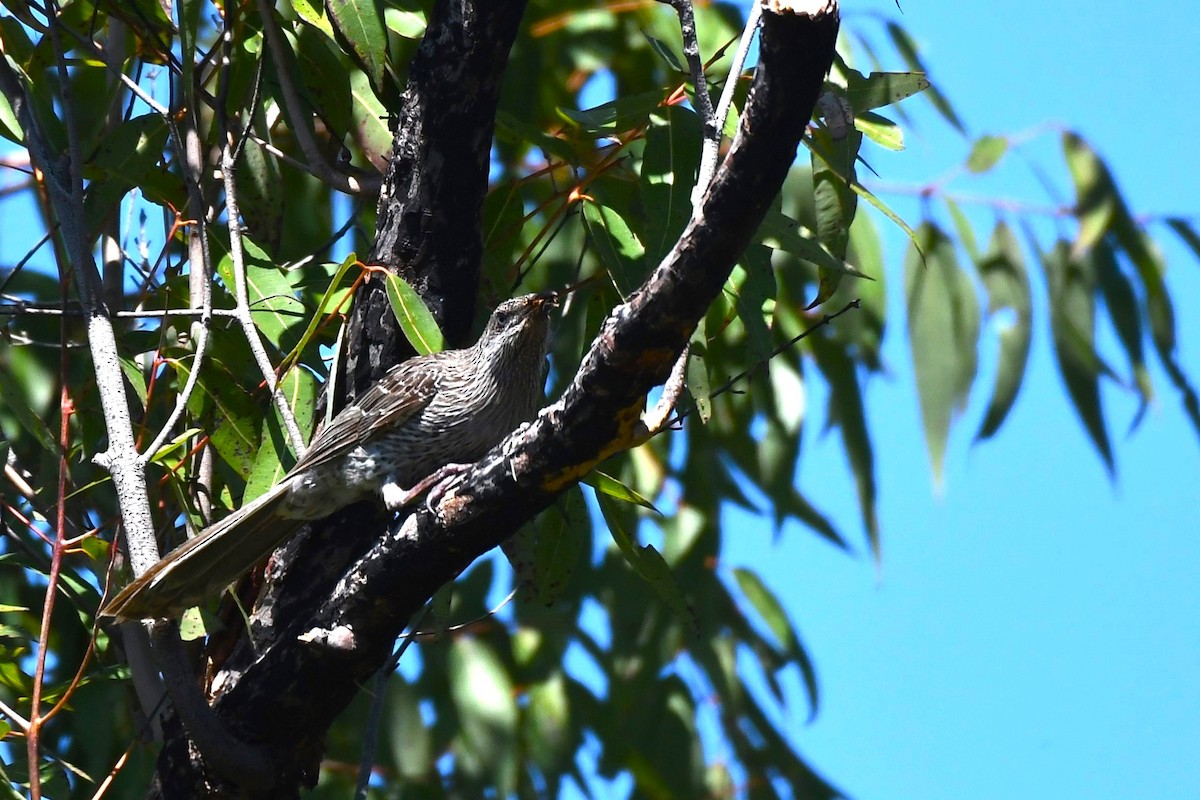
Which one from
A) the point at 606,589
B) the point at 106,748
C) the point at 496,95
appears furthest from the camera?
the point at 606,589

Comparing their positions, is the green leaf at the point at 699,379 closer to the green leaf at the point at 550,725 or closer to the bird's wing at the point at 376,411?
the bird's wing at the point at 376,411

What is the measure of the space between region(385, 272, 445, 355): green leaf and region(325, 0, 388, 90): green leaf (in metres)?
→ 0.36

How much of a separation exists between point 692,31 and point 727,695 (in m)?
2.91

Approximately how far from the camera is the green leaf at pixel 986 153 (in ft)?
13.6

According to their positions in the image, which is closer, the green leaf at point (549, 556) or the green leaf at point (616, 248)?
the green leaf at point (616, 248)

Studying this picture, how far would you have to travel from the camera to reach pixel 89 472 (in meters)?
3.10

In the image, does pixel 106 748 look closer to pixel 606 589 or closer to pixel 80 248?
pixel 80 248

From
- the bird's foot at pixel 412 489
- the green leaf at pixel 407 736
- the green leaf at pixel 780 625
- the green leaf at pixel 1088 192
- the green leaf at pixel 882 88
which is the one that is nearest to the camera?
the green leaf at pixel 882 88


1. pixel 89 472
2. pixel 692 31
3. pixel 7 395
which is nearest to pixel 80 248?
pixel 7 395

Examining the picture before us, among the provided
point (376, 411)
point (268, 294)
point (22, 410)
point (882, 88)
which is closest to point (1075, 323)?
point (882, 88)

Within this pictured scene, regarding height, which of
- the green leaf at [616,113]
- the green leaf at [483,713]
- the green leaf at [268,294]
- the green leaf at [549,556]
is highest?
the green leaf at [268,294]

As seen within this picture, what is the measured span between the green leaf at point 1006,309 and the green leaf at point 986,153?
0.29m

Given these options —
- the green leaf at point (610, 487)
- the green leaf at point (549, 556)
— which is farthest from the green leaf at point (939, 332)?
the green leaf at point (610, 487)

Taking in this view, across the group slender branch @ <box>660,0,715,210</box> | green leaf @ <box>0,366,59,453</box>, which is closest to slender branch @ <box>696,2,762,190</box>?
slender branch @ <box>660,0,715,210</box>
